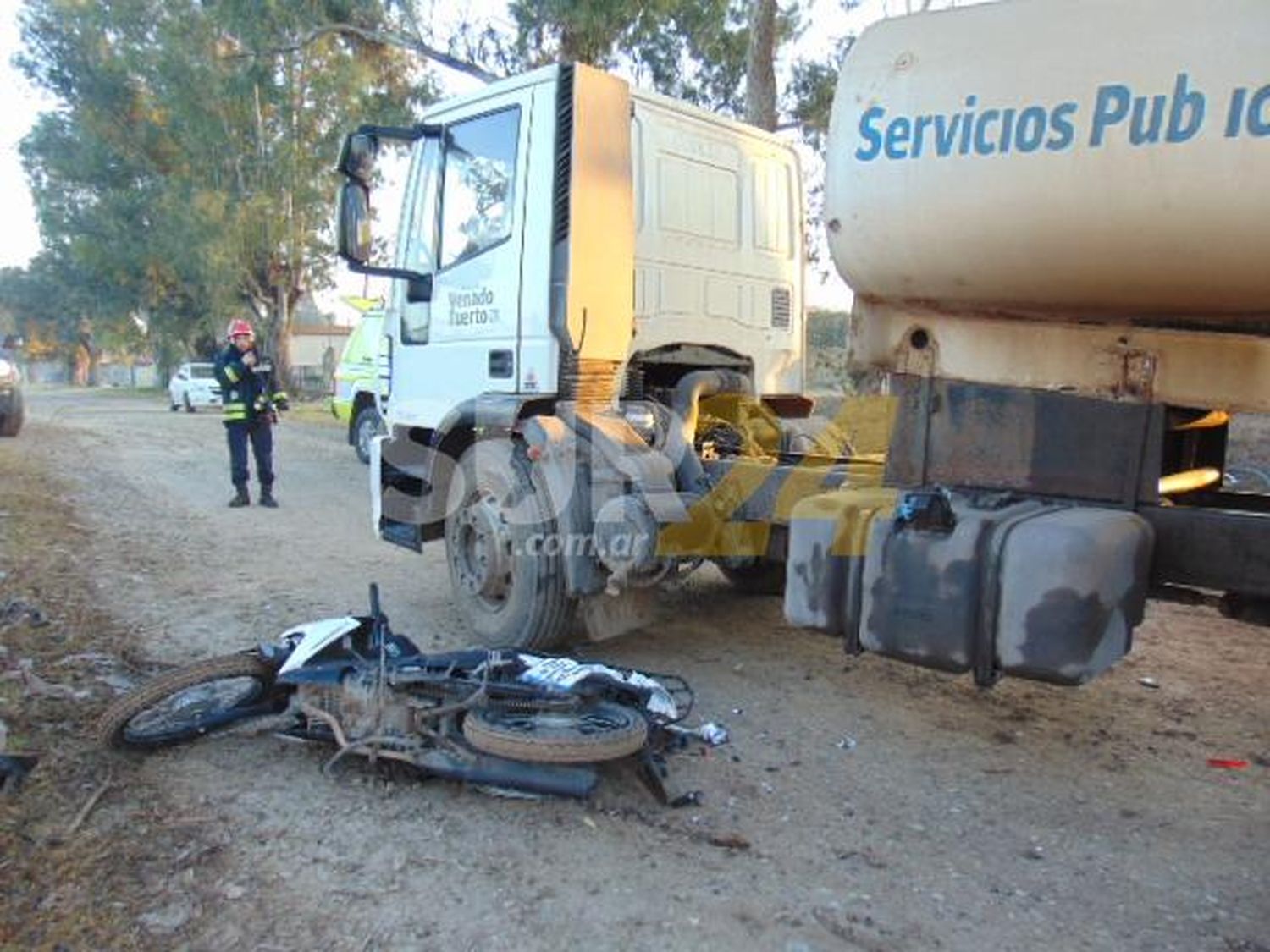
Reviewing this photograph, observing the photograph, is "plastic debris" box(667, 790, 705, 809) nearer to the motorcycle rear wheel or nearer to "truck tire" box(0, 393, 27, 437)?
the motorcycle rear wheel

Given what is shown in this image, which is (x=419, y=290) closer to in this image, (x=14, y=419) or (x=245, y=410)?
(x=245, y=410)

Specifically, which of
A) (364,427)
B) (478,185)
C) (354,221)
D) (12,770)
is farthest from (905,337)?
(364,427)

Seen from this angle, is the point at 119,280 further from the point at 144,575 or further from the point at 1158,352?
the point at 1158,352

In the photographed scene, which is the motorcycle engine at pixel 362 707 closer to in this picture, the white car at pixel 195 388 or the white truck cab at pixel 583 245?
the white truck cab at pixel 583 245

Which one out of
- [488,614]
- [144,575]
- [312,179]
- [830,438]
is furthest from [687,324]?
[312,179]

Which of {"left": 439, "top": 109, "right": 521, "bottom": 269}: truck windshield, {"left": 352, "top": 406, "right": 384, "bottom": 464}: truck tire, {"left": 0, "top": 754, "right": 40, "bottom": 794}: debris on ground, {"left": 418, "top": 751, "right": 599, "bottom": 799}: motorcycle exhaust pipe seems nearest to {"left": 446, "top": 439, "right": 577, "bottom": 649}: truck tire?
{"left": 439, "top": 109, "right": 521, "bottom": 269}: truck windshield

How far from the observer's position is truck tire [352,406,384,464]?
47.2 ft

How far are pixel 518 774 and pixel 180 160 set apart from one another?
3388cm

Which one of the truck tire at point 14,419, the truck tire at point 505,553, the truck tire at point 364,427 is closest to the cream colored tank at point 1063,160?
the truck tire at point 505,553

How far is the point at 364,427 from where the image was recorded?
14594 mm

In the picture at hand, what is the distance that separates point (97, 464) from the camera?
13.1 m

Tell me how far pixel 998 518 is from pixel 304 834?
2.33m

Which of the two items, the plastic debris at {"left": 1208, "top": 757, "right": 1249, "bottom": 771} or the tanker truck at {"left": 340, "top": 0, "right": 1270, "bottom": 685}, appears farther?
the plastic debris at {"left": 1208, "top": 757, "right": 1249, "bottom": 771}

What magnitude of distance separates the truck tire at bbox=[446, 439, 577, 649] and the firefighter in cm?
548
